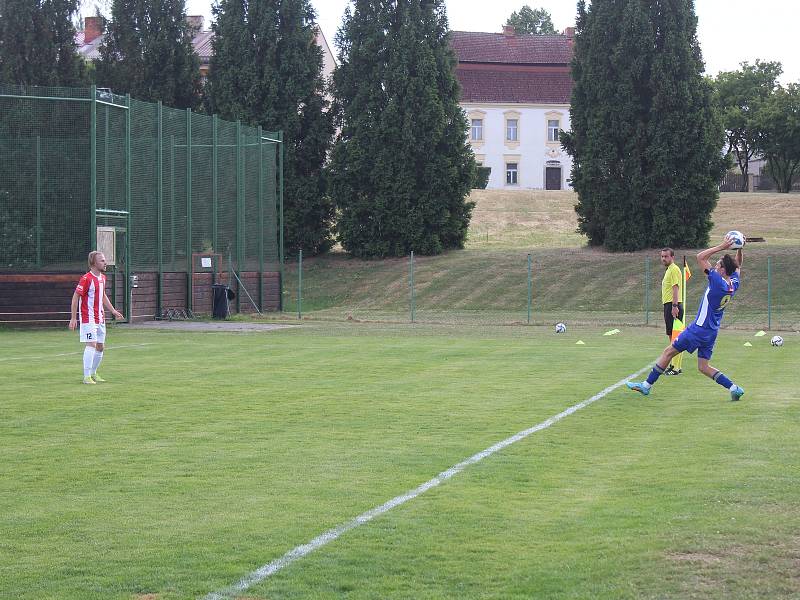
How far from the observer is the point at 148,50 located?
50.3 metres

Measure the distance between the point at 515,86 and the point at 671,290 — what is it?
73.8m

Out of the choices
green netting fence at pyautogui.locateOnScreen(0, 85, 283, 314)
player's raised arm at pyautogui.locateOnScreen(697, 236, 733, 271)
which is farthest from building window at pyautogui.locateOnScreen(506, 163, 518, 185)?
player's raised arm at pyautogui.locateOnScreen(697, 236, 733, 271)

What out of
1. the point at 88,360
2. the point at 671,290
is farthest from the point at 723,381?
the point at 88,360

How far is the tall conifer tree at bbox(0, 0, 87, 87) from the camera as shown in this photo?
4772 cm

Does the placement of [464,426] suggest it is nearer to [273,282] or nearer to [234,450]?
[234,450]

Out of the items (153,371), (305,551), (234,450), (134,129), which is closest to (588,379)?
(153,371)

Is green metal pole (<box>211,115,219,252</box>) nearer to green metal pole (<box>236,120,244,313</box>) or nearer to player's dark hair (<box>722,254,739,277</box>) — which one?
green metal pole (<box>236,120,244,313</box>)

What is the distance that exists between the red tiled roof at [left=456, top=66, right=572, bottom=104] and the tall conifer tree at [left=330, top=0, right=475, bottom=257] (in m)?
39.6

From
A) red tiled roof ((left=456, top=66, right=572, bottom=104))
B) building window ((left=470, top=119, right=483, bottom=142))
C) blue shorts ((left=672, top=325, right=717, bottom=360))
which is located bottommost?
blue shorts ((left=672, top=325, right=717, bottom=360))

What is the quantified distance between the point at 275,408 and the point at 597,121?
3622cm

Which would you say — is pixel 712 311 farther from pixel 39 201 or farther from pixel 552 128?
pixel 552 128

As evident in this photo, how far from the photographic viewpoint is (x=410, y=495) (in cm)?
873

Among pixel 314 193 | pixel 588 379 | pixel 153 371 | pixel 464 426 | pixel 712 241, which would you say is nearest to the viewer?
pixel 464 426

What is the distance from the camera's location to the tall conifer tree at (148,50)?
165ft
